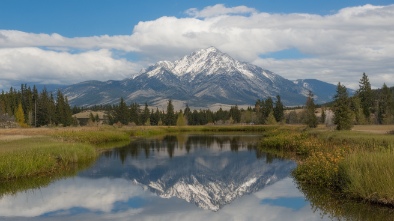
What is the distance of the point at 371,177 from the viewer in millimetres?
20328

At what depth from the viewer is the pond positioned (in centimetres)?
2156

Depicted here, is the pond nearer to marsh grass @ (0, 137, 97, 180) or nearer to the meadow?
the meadow

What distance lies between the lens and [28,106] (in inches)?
5600

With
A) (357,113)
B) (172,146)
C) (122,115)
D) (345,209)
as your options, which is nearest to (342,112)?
(172,146)

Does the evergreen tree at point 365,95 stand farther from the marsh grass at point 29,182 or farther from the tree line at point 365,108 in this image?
the marsh grass at point 29,182

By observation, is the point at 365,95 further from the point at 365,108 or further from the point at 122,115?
the point at 122,115

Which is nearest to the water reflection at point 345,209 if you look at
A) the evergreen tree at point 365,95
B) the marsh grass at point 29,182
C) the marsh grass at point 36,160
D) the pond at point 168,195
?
the pond at point 168,195

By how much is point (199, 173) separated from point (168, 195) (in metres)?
10.1

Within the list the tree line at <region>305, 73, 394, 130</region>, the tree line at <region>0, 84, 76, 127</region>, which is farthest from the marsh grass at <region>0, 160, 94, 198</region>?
the tree line at <region>0, 84, 76, 127</region>

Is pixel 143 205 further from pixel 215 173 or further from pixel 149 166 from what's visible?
pixel 149 166

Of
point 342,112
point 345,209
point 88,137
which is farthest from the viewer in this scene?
point 342,112

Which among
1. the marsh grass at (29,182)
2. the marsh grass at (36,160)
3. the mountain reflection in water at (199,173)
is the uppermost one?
the marsh grass at (36,160)

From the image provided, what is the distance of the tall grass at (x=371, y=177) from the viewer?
19859mm

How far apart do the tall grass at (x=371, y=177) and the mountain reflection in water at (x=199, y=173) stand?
24.4 feet
